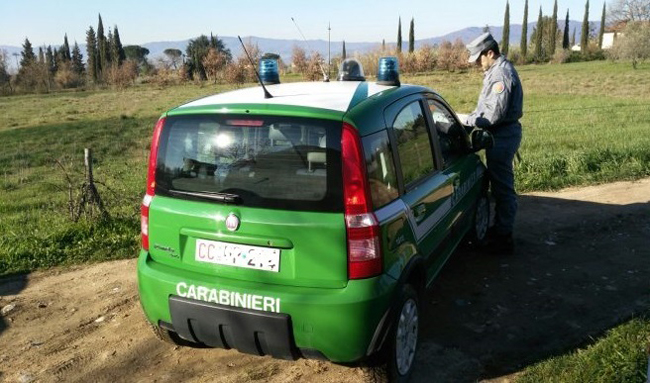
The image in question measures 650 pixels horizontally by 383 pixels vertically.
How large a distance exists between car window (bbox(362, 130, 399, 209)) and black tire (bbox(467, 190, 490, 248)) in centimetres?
233

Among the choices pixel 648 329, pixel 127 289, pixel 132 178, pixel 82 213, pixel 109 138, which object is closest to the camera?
pixel 648 329

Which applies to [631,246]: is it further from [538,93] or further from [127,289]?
[538,93]

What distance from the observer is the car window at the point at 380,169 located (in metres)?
2.86

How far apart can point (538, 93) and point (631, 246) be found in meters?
23.5

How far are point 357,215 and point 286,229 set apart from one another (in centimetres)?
36

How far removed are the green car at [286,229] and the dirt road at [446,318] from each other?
0.37 metres

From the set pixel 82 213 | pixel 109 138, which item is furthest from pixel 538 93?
pixel 82 213

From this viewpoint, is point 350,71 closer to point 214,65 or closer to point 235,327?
point 235,327

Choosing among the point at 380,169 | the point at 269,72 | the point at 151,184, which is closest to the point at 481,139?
the point at 269,72

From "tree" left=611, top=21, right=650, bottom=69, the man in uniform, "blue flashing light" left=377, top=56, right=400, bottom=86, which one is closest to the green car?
"blue flashing light" left=377, top=56, right=400, bottom=86

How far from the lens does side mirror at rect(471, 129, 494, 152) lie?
15.4 feet

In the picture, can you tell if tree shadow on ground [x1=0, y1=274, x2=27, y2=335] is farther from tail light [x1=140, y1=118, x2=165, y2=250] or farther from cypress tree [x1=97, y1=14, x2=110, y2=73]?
cypress tree [x1=97, y1=14, x2=110, y2=73]

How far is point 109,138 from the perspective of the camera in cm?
1812

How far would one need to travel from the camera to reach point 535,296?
14.6ft
